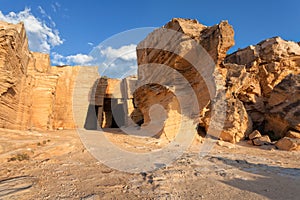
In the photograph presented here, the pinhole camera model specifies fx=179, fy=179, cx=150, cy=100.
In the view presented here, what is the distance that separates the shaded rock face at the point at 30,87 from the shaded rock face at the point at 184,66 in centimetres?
499

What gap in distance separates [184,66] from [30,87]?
796cm

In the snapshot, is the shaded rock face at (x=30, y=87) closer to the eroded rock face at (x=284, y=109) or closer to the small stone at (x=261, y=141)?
the small stone at (x=261, y=141)

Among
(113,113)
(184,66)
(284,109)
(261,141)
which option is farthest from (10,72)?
(284,109)

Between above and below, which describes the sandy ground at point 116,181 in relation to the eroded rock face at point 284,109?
below

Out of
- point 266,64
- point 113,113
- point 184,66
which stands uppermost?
point 266,64

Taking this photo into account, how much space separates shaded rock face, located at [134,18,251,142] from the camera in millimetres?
8867

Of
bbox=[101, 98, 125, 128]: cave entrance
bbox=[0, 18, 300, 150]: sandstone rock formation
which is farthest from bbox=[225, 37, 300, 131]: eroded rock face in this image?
bbox=[101, 98, 125, 128]: cave entrance

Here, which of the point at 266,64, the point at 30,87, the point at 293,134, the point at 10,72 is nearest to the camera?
the point at 10,72

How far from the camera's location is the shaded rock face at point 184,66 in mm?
8867

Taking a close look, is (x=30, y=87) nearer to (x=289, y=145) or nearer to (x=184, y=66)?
(x=184, y=66)

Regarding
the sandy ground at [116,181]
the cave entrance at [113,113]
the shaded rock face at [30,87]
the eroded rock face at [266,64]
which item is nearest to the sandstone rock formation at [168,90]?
the shaded rock face at [30,87]

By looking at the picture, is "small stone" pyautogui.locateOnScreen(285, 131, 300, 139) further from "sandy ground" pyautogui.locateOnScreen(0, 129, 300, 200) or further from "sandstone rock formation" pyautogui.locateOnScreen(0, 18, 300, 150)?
"sandy ground" pyautogui.locateOnScreen(0, 129, 300, 200)

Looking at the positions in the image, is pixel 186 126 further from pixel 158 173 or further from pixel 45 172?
pixel 45 172

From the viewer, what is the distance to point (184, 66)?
9492 mm
